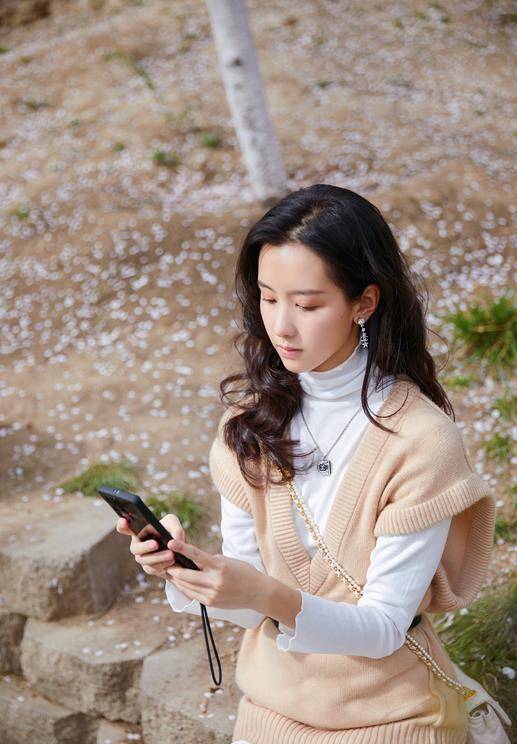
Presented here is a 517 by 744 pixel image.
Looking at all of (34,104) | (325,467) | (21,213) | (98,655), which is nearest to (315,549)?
(325,467)

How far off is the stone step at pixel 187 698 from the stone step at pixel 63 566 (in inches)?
20.0

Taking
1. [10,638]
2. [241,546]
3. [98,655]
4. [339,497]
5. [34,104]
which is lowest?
[10,638]

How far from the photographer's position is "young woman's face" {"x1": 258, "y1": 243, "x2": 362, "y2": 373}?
6.48 ft

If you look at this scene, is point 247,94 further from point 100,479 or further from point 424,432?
point 424,432

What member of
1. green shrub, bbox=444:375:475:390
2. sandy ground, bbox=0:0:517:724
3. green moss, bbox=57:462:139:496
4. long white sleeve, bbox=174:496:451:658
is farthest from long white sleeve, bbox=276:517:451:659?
green shrub, bbox=444:375:475:390

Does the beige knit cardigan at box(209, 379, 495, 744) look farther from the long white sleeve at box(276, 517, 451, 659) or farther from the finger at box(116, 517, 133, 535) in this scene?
the finger at box(116, 517, 133, 535)

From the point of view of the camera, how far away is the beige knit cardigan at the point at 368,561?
6.49 ft

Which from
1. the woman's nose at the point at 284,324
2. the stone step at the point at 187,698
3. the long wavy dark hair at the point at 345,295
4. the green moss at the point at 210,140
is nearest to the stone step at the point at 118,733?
the stone step at the point at 187,698

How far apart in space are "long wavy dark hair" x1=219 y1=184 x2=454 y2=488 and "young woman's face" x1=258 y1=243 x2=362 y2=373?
0.08 ft

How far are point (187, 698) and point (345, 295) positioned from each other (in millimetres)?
1851

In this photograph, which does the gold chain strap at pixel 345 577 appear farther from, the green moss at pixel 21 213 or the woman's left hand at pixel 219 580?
the green moss at pixel 21 213

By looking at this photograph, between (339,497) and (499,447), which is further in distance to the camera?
(499,447)

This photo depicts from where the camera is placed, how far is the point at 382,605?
195 cm

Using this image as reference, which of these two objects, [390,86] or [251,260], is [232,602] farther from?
[390,86]
